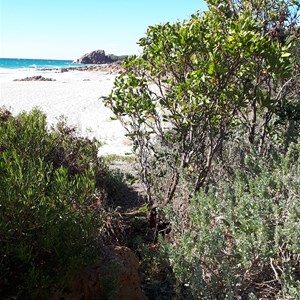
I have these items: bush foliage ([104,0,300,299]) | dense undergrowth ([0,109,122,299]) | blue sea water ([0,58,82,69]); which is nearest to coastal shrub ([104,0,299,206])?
bush foliage ([104,0,300,299])

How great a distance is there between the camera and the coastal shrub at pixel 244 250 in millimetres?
2829

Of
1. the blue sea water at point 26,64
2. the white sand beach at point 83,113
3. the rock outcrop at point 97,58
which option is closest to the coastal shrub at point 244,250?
the white sand beach at point 83,113

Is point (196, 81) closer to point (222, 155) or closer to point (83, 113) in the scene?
point (222, 155)

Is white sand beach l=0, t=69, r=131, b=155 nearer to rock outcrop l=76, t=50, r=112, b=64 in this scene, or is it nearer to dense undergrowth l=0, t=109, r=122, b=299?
dense undergrowth l=0, t=109, r=122, b=299

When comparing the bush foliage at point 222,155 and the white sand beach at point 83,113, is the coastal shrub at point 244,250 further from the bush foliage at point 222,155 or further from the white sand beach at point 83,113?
the white sand beach at point 83,113

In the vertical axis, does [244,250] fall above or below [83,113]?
below

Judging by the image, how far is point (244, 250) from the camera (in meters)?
2.82

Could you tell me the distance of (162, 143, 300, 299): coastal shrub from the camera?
9.28ft

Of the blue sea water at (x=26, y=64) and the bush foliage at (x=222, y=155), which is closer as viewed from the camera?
the bush foliage at (x=222, y=155)

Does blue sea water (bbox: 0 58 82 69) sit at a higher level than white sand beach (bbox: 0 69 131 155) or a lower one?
higher

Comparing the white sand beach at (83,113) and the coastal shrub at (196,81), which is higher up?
the coastal shrub at (196,81)

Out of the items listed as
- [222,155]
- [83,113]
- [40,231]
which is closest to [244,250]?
[40,231]

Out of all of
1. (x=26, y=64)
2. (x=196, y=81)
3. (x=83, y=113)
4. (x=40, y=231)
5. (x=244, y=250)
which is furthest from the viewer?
(x=26, y=64)

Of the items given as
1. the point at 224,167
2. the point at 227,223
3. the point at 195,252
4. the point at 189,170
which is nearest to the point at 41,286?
the point at 195,252
